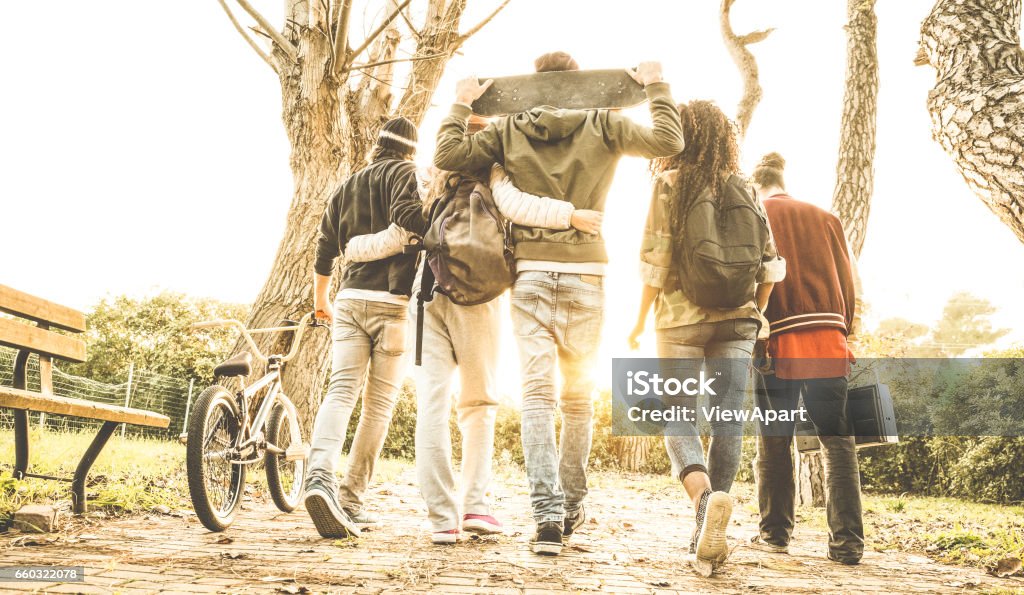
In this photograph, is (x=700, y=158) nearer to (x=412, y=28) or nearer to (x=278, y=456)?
(x=278, y=456)

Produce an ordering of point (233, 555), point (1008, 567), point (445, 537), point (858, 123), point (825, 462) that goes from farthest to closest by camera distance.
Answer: point (858, 123), point (825, 462), point (1008, 567), point (445, 537), point (233, 555)

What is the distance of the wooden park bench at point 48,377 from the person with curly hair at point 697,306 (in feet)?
8.86

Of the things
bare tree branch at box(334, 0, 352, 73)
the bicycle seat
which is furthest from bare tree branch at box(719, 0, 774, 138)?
the bicycle seat

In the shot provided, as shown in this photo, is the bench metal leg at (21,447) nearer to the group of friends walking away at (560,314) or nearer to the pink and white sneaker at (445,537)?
the group of friends walking away at (560,314)

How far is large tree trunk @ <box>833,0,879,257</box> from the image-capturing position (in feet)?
24.1

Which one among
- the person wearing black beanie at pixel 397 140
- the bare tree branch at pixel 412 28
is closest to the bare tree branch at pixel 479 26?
the bare tree branch at pixel 412 28

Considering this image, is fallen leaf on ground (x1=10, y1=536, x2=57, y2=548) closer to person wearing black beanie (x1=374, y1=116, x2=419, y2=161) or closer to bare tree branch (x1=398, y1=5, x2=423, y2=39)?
person wearing black beanie (x1=374, y1=116, x2=419, y2=161)

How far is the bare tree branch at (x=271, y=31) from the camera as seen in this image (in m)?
6.25

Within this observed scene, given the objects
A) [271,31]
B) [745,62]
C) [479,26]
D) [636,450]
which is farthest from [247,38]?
[636,450]

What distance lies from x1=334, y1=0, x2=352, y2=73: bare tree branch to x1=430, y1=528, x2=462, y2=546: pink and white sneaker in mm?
4393

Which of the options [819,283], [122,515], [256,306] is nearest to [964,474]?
[819,283]

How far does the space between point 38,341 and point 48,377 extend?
32cm

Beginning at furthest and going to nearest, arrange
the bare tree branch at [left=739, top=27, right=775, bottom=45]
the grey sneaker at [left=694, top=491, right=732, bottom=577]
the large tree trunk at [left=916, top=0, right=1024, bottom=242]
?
1. the bare tree branch at [left=739, top=27, right=775, bottom=45]
2. the large tree trunk at [left=916, top=0, right=1024, bottom=242]
3. the grey sneaker at [left=694, top=491, right=732, bottom=577]

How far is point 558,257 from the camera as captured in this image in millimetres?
3328
